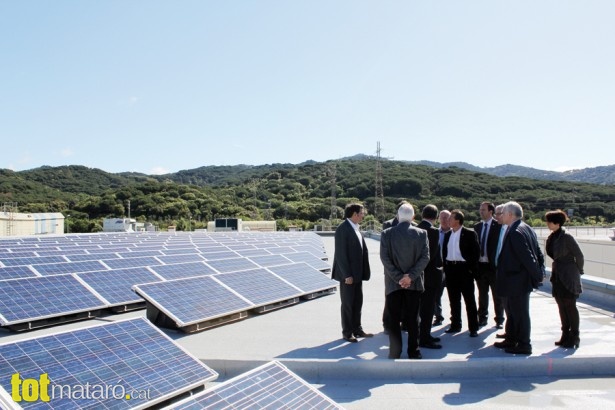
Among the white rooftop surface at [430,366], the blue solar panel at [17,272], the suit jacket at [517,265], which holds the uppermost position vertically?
the suit jacket at [517,265]

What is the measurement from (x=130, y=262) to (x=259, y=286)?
11.7 ft

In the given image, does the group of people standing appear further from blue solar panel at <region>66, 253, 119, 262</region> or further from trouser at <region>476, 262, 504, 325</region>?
blue solar panel at <region>66, 253, 119, 262</region>

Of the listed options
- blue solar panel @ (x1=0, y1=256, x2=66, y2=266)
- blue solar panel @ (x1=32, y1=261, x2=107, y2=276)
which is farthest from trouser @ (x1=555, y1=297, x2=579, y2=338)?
blue solar panel @ (x1=0, y1=256, x2=66, y2=266)

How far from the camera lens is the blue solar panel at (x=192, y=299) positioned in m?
7.39

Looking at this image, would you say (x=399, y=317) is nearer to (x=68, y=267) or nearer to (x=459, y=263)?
(x=459, y=263)

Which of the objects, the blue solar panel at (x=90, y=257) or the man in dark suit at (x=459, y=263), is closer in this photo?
the man in dark suit at (x=459, y=263)

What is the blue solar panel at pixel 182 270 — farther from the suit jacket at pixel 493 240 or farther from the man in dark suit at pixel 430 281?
the suit jacket at pixel 493 240

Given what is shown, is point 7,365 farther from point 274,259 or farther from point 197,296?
point 274,259

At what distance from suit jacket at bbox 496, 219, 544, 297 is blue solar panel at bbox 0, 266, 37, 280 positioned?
312 inches

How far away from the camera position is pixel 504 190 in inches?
3201

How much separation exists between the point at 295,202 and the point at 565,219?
246ft

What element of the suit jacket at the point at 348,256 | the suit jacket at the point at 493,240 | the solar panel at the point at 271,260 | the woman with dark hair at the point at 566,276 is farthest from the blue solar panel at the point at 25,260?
the woman with dark hair at the point at 566,276

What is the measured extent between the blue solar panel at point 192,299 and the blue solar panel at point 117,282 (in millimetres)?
1260

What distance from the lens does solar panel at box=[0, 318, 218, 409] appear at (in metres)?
3.70
